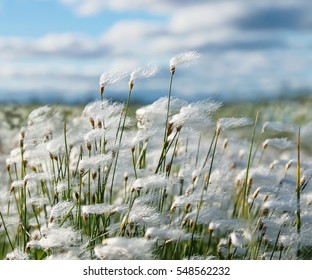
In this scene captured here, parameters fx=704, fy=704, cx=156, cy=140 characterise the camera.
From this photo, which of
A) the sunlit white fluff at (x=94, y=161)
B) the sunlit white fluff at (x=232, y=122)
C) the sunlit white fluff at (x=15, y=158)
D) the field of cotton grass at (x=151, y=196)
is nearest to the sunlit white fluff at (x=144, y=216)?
the field of cotton grass at (x=151, y=196)

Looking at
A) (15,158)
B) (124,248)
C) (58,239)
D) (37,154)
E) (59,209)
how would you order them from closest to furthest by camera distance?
(124,248) < (58,239) < (59,209) < (37,154) < (15,158)

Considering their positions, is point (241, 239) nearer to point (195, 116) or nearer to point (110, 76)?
point (195, 116)

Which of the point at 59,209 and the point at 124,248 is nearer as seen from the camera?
the point at 124,248

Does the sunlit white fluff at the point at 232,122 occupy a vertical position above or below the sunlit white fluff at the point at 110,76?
below

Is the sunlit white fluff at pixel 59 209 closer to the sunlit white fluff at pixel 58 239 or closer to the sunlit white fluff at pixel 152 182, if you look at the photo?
the sunlit white fluff at pixel 58 239

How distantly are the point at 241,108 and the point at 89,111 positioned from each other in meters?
3.31

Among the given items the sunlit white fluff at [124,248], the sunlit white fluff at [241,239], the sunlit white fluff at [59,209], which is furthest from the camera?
the sunlit white fluff at [59,209]

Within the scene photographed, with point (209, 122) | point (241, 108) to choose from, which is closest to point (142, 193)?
point (209, 122)

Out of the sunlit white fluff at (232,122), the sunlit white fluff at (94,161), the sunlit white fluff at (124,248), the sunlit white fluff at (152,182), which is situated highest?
the sunlit white fluff at (232,122)

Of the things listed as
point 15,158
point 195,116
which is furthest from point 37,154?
point 195,116

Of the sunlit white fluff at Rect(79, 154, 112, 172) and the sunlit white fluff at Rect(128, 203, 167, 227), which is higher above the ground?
the sunlit white fluff at Rect(79, 154, 112, 172)

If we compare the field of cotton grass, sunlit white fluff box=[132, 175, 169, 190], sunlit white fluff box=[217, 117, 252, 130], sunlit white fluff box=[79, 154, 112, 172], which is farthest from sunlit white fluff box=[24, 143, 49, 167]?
sunlit white fluff box=[217, 117, 252, 130]

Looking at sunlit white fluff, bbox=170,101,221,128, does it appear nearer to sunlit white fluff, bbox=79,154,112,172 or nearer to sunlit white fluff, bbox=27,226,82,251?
sunlit white fluff, bbox=79,154,112,172
